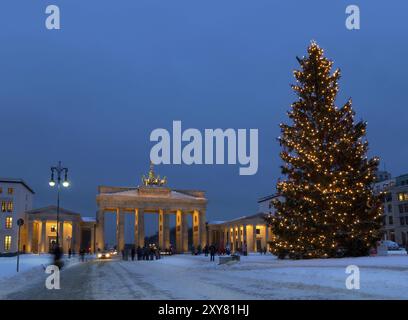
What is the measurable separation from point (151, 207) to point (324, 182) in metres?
73.1

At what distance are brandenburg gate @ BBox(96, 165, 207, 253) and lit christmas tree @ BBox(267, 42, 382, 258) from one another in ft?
229

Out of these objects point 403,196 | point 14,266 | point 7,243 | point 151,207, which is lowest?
point 7,243

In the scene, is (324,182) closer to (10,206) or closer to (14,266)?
(14,266)

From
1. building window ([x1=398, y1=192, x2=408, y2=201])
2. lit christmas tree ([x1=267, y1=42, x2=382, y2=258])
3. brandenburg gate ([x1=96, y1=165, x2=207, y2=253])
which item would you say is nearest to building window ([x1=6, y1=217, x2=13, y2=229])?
brandenburg gate ([x1=96, y1=165, x2=207, y2=253])

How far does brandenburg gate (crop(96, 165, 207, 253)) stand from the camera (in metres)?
103

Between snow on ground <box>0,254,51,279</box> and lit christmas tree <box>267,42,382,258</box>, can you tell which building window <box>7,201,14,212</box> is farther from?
lit christmas tree <box>267,42,382,258</box>

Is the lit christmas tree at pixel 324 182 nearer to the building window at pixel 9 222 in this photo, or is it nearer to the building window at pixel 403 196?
the building window at pixel 9 222

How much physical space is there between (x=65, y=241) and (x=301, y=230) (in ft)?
267

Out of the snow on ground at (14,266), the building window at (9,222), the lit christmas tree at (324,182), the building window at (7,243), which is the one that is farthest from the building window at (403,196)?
the snow on ground at (14,266)

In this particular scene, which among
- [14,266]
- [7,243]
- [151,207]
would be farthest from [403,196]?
[14,266]

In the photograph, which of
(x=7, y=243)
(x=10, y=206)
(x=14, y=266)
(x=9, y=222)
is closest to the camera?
(x=14, y=266)

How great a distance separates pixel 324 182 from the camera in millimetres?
34812

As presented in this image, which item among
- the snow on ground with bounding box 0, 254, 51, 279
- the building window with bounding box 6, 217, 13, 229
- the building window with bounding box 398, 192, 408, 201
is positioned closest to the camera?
the snow on ground with bounding box 0, 254, 51, 279
